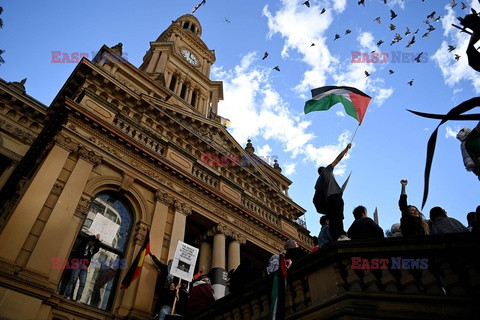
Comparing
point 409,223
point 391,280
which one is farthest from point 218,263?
point 391,280

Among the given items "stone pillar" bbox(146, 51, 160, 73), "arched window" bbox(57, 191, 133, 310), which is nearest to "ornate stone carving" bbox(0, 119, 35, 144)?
"arched window" bbox(57, 191, 133, 310)

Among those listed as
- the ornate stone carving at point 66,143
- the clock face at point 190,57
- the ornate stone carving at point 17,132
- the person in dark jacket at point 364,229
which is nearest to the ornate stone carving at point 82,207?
the ornate stone carving at point 66,143

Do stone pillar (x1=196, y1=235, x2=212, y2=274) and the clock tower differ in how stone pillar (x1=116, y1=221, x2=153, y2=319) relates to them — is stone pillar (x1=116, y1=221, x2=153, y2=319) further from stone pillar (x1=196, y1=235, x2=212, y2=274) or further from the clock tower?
the clock tower

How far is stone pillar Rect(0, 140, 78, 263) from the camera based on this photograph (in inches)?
339

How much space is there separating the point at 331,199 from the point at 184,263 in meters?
5.73

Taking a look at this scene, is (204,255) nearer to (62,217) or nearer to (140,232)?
(140,232)

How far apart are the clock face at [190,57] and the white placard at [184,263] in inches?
994

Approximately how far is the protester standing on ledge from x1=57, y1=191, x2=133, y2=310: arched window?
7.17 meters

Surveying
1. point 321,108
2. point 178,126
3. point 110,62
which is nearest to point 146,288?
point 321,108

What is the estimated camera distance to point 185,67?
30.0m

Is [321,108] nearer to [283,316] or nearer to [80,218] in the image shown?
[283,316]

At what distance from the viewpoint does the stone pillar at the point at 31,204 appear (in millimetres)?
8609

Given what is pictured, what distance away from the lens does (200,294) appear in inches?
321

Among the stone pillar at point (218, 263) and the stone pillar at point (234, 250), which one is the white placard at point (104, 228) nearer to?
the stone pillar at point (218, 263)
